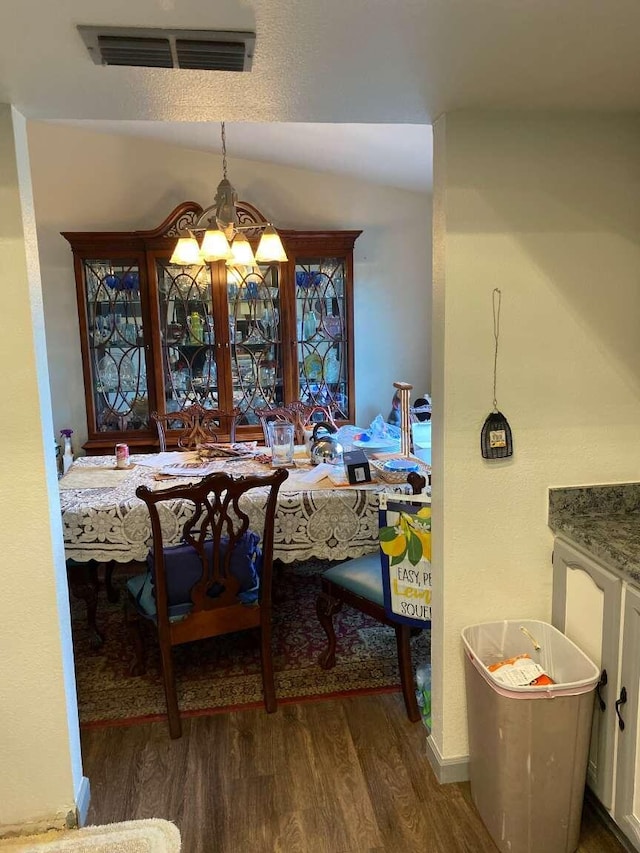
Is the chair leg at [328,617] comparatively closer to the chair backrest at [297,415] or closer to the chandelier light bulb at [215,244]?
the chair backrest at [297,415]

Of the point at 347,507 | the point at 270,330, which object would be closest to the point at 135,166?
the point at 270,330

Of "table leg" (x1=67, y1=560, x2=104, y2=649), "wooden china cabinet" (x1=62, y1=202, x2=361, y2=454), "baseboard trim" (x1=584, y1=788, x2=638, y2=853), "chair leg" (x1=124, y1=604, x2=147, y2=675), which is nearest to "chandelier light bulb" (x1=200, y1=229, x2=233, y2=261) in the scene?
"wooden china cabinet" (x1=62, y1=202, x2=361, y2=454)

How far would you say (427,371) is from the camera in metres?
4.79

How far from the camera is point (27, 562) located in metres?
1.76

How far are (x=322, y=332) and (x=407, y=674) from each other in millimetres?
2631

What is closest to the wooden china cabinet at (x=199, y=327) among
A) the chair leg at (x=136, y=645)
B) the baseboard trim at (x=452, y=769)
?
the chair leg at (x=136, y=645)

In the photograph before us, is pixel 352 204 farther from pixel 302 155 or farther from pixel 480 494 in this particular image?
pixel 480 494

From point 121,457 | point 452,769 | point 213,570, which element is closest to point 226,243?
point 121,457

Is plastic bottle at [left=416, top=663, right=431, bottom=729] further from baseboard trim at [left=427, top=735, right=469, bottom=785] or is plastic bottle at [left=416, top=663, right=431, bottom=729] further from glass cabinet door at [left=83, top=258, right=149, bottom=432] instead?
glass cabinet door at [left=83, top=258, right=149, bottom=432]

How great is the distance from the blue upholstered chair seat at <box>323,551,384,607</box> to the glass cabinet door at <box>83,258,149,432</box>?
89.1 inches

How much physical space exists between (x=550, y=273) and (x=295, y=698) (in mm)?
1803

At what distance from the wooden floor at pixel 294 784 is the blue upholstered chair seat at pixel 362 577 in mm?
426

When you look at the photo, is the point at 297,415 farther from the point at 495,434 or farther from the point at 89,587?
the point at 495,434

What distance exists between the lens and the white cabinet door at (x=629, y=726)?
155 cm
